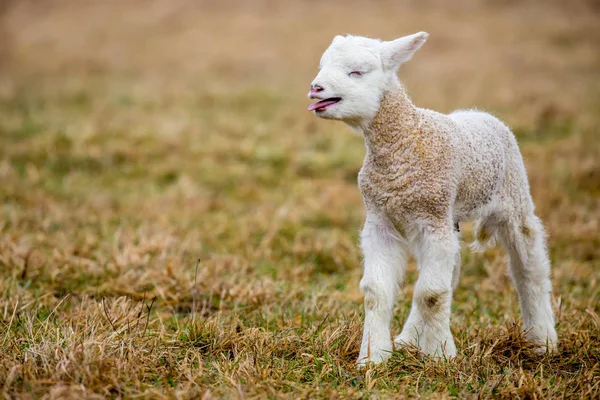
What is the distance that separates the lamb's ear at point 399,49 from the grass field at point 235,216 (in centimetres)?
178

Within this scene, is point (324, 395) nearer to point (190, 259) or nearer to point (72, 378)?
point (72, 378)

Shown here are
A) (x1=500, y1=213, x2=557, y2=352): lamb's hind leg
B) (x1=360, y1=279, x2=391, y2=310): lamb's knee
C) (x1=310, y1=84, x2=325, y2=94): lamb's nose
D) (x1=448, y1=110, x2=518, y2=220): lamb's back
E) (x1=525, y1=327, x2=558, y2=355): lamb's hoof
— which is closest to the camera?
(x1=310, y1=84, x2=325, y2=94): lamb's nose

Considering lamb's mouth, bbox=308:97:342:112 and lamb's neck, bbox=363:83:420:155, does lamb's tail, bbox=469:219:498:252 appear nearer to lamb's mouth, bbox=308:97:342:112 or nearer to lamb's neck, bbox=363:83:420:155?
lamb's neck, bbox=363:83:420:155

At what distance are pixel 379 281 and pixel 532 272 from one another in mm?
1461

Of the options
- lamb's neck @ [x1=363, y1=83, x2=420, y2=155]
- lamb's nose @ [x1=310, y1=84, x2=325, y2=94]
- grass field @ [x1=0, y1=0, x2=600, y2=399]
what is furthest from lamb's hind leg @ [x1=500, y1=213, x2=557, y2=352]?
lamb's nose @ [x1=310, y1=84, x2=325, y2=94]

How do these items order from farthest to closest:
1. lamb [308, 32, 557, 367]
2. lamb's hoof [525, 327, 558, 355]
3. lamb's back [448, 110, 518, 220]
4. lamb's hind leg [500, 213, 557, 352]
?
1. lamb's hind leg [500, 213, 557, 352]
2. lamb's hoof [525, 327, 558, 355]
3. lamb's back [448, 110, 518, 220]
4. lamb [308, 32, 557, 367]

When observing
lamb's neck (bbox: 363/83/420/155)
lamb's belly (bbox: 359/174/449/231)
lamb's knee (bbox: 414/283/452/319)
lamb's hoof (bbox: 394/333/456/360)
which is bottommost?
lamb's hoof (bbox: 394/333/456/360)

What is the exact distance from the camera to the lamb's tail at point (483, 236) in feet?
15.7

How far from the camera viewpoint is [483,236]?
15.9ft

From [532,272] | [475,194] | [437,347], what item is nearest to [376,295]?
[437,347]

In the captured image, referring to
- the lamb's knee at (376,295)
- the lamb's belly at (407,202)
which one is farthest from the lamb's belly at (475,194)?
the lamb's knee at (376,295)

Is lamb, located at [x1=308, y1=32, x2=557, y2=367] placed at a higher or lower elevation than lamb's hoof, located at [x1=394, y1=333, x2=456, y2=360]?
higher

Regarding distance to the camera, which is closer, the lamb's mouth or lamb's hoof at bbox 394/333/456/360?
the lamb's mouth

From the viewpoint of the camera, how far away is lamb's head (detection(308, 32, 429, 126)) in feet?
12.4
